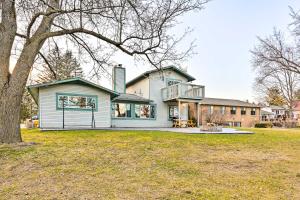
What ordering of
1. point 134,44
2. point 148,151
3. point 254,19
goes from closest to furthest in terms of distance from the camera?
point 148,151 → point 134,44 → point 254,19

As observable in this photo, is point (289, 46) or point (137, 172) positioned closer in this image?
point (137, 172)

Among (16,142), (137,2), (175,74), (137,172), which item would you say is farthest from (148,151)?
(175,74)

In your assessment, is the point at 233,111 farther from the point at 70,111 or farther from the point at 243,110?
the point at 70,111

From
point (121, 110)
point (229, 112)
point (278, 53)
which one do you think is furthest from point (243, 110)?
point (121, 110)

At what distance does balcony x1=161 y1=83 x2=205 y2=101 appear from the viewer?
18953mm

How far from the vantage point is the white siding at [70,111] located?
1471cm

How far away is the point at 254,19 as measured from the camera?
50.9 feet

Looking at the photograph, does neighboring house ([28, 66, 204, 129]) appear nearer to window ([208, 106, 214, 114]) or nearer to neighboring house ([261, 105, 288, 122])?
window ([208, 106, 214, 114])

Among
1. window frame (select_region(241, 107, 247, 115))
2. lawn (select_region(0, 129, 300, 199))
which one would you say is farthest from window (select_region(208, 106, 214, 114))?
lawn (select_region(0, 129, 300, 199))

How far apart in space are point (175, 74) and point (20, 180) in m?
19.0

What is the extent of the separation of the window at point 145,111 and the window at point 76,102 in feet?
16.0

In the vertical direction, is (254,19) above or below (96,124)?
above

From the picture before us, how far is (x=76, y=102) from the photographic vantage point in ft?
51.9

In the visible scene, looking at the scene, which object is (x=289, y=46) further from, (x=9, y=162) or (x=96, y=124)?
(x=9, y=162)
